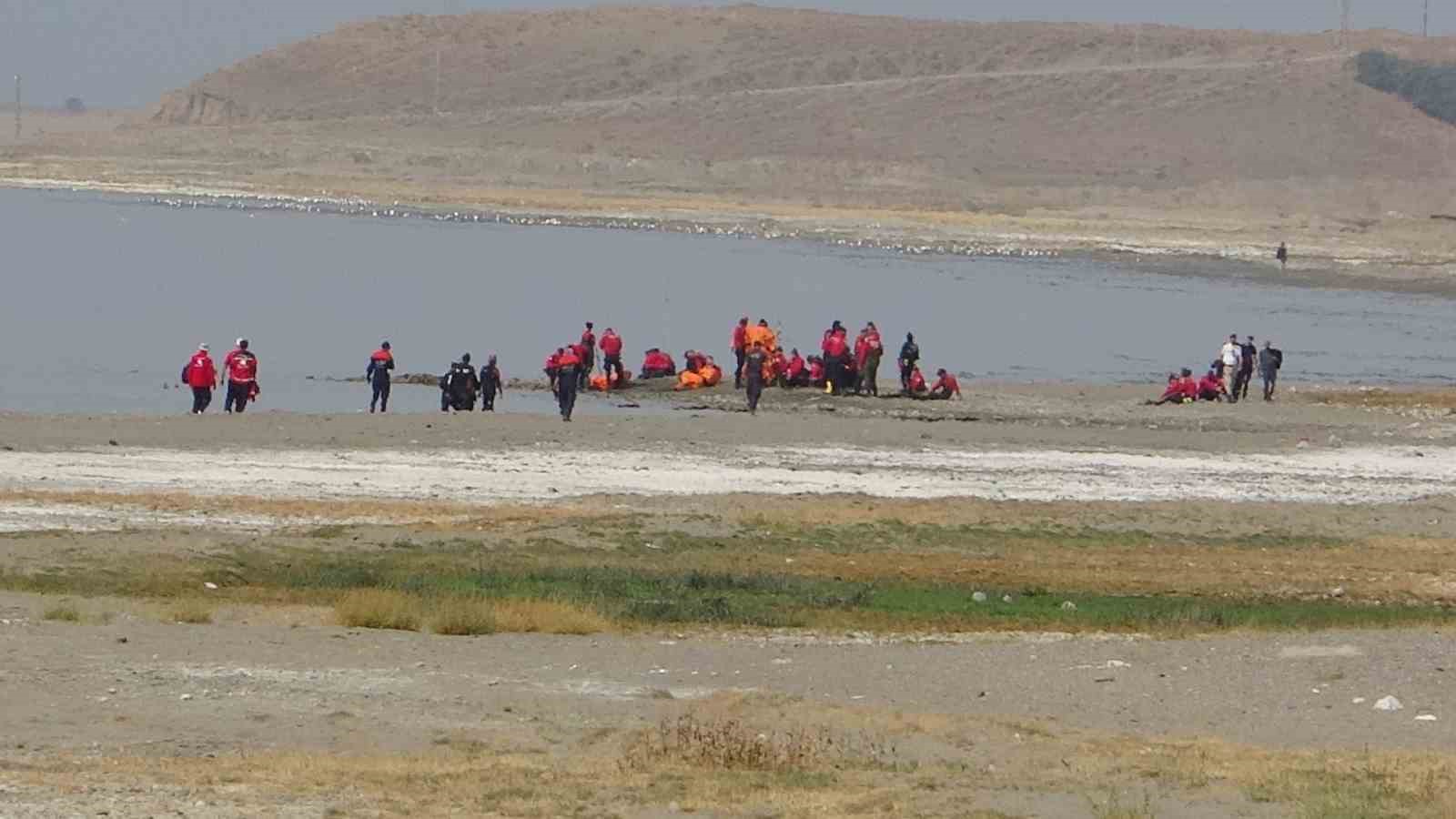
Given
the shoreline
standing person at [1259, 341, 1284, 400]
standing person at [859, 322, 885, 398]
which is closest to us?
standing person at [859, 322, 885, 398]

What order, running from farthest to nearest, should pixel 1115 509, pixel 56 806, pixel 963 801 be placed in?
pixel 1115 509 → pixel 963 801 → pixel 56 806

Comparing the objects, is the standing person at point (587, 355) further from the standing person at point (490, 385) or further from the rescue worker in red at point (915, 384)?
the rescue worker in red at point (915, 384)

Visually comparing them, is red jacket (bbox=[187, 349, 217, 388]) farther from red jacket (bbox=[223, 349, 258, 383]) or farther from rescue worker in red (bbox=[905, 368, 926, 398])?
rescue worker in red (bbox=[905, 368, 926, 398])

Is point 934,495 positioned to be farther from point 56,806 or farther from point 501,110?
point 501,110

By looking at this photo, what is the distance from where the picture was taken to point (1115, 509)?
25531 mm

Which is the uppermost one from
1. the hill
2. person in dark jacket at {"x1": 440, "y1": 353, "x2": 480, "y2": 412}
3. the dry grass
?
the hill

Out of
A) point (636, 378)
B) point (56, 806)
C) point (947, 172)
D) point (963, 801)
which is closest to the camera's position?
point (56, 806)

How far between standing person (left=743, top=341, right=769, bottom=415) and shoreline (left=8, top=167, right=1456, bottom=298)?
52367mm

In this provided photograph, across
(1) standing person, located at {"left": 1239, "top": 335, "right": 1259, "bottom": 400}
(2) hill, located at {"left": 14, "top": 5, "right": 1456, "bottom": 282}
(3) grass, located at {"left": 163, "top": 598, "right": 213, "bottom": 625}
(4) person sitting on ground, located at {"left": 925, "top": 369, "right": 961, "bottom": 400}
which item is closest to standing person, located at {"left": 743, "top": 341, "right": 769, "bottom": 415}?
(4) person sitting on ground, located at {"left": 925, "top": 369, "right": 961, "bottom": 400}

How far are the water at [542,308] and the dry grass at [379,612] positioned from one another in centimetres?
2068

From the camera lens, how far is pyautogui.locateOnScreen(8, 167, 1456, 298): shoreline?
93750mm

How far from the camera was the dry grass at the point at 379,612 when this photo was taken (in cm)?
1666

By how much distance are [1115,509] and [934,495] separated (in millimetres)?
2039

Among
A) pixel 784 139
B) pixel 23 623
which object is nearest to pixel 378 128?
pixel 784 139
